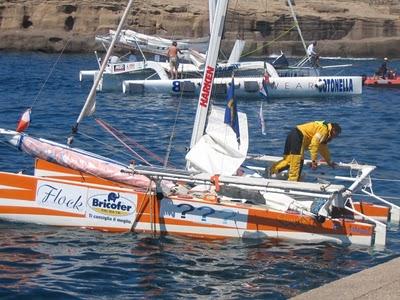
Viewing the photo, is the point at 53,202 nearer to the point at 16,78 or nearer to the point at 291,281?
the point at 291,281

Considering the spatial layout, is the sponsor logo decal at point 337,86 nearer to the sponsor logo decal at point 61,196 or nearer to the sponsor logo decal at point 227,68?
the sponsor logo decal at point 227,68

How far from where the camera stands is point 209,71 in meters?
16.9

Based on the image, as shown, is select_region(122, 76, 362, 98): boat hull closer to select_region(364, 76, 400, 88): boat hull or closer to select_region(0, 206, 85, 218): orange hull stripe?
select_region(364, 76, 400, 88): boat hull

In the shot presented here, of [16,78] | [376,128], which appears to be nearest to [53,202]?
[376,128]

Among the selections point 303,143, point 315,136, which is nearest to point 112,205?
point 303,143

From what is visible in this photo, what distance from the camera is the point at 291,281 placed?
13.2m

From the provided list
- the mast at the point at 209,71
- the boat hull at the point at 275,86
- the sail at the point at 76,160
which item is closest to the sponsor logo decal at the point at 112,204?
the sail at the point at 76,160

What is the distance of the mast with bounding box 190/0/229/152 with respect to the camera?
16.8m

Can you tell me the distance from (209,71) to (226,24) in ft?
154

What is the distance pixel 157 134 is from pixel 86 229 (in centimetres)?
1209

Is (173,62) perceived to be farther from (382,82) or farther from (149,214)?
(149,214)

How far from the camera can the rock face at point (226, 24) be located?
6175cm

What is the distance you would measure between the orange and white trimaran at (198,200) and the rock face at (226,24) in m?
44.0

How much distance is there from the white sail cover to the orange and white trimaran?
Answer: 16 millimetres
